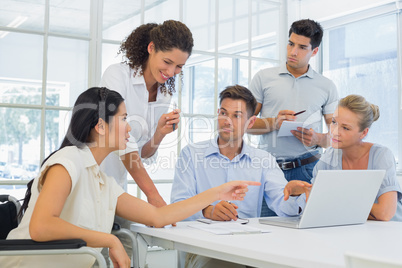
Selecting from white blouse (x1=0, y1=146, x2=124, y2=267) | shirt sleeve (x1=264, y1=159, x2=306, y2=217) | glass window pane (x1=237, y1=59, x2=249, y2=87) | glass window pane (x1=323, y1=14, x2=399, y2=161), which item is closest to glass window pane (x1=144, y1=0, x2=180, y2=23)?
glass window pane (x1=237, y1=59, x2=249, y2=87)

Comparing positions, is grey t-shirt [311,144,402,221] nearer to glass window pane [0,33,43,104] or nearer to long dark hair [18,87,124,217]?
long dark hair [18,87,124,217]

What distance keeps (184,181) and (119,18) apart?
157 cm

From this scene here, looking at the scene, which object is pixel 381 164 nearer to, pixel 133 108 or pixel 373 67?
pixel 133 108

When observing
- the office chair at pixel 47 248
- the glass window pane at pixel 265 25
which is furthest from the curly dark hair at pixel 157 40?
the glass window pane at pixel 265 25

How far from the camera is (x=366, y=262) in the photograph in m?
0.80

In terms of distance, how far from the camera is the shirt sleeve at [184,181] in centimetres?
203

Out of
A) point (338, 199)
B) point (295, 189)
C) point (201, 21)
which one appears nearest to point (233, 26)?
point (201, 21)

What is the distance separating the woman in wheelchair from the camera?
141 centimetres

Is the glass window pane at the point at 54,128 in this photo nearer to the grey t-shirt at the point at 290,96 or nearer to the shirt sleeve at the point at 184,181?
the shirt sleeve at the point at 184,181

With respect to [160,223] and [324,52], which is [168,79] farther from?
[324,52]

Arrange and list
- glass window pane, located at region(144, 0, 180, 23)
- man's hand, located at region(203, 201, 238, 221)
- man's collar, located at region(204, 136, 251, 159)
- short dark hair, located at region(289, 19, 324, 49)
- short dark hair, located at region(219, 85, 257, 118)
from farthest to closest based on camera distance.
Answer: glass window pane, located at region(144, 0, 180, 23) < short dark hair, located at region(289, 19, 324, 49) < short dark hair, located at region(219, 85, 257, 118) < man's collar, located at region(204, 136, 251, 159) < man's hand, located at region(203, 201, 238, 221)

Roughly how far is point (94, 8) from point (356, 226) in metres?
2.23

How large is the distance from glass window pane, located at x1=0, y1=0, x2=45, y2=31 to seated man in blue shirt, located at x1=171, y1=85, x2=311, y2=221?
137 cm

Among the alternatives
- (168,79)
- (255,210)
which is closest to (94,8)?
(168,79)
